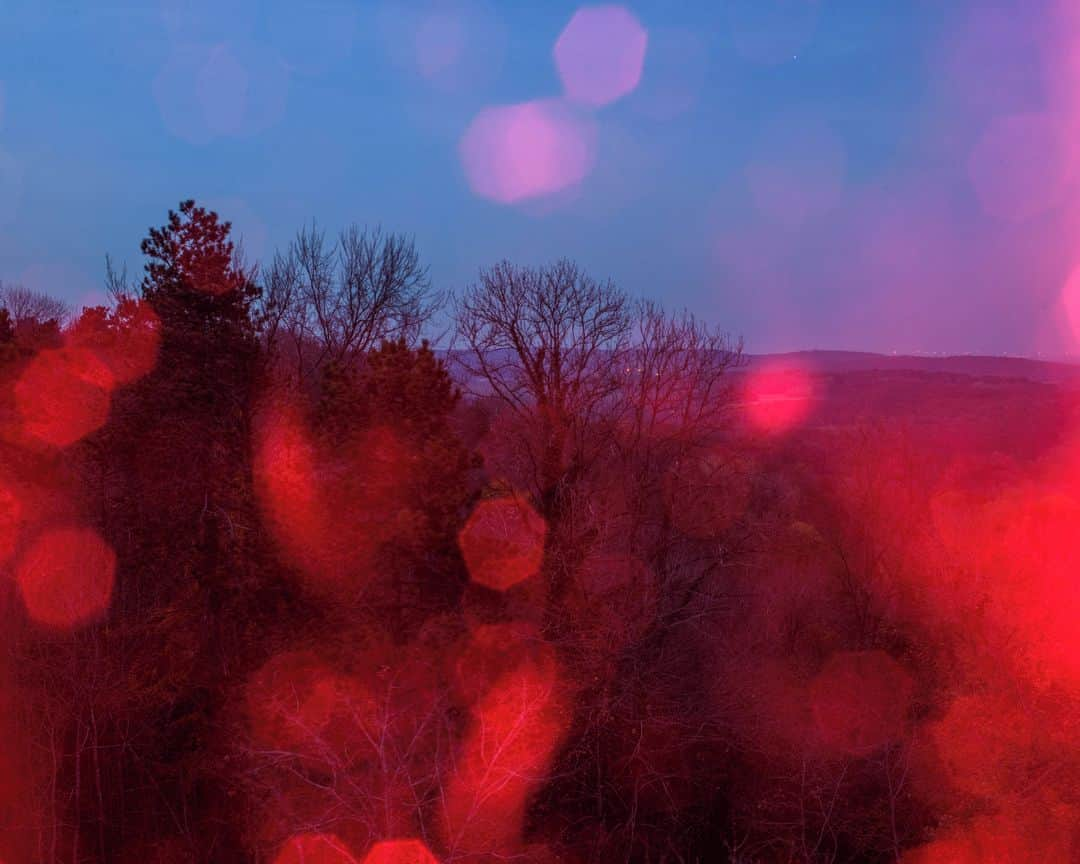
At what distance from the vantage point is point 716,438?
20.9m

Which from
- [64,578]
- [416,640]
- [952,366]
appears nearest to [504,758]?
[416,640]

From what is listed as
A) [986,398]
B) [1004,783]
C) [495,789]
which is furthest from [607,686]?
[986,398]

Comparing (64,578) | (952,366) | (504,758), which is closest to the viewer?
(504,758)

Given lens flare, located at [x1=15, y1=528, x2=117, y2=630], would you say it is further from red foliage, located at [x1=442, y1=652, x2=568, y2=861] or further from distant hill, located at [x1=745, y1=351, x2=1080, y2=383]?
distant hill, located at [x1=745, y1=351, x2=1080, y2=383]

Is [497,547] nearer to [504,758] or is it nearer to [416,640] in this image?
[416,640]

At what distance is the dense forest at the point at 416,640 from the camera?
41.0 feet

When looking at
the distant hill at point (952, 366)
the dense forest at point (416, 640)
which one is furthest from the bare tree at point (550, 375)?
the distant hill at point (952, 366)

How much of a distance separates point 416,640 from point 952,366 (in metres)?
64.0

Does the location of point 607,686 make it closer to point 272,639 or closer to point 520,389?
point 272,639

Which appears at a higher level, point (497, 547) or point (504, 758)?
point (497, 547)

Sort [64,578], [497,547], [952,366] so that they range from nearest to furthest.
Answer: [64,578] → [497,547] → [952,366]

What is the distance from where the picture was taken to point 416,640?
13609 millimetres

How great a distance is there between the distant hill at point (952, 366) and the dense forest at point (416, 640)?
1675 inches

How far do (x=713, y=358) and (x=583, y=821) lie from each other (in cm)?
1008
